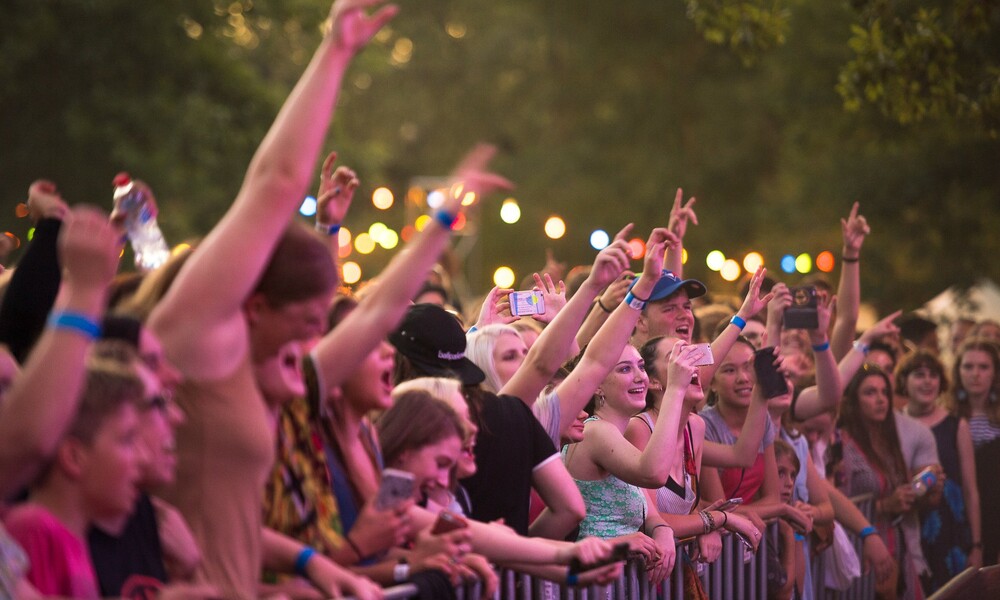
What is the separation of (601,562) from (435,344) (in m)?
1.22

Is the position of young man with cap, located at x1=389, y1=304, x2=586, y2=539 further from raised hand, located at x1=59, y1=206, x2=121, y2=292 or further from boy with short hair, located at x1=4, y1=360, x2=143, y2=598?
raised hand, located at x1=59, y1=206, x2=121, y2=292

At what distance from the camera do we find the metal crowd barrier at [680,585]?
5082 mm

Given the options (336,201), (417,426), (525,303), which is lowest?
(417,426)

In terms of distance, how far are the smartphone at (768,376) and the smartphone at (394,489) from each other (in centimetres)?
337

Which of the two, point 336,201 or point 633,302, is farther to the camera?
point 633,302

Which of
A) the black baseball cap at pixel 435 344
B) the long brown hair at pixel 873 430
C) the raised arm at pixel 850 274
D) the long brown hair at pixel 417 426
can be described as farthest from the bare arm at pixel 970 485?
the long brown hair at pixel 417 426

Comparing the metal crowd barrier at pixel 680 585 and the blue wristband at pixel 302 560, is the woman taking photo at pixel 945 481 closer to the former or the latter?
the metal crowd barrier at pixel 680 585

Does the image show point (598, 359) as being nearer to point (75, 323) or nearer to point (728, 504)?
point (728, 504)

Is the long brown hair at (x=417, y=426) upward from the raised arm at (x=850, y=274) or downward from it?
downward

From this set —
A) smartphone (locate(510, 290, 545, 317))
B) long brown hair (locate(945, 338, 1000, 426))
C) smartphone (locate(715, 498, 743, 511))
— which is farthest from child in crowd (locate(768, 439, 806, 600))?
long brown hair (locate(945, 338, 1000, 426))

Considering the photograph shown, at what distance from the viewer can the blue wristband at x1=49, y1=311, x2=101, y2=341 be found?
120 inches

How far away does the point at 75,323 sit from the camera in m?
3.04

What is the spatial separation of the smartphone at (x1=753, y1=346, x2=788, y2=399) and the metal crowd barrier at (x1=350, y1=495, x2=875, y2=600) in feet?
2.38

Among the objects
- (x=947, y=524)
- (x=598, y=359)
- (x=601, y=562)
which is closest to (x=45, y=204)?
(x=601, y=562)
